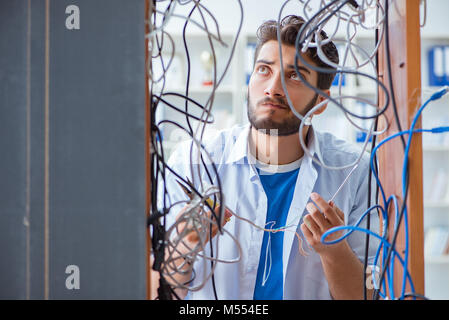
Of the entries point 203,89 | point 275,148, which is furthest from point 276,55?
point 203,89

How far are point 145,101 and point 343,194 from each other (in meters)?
0.91

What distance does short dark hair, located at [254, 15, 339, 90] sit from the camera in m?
1.20

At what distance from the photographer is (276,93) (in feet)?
4.07

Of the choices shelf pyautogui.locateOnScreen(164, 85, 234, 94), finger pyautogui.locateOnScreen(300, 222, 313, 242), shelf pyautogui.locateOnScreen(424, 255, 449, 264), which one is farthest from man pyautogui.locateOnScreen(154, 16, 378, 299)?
shelf pyautogui.locateOnScreen(424, 255, 449, 264)

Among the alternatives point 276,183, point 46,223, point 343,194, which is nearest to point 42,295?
point 46,223

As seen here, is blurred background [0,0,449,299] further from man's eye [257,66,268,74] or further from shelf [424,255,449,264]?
shelf [424,255,449,264]

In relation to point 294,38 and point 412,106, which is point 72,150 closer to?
point 412,106

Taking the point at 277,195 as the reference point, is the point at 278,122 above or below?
above

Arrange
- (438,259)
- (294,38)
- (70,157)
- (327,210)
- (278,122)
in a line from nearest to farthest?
1. (70,157)
2. (327,210)
3. (294,38)
4. (278,122)
5. (438,259)

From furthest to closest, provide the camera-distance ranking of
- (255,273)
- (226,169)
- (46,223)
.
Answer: (226,169) → (255,273) → (46,223)

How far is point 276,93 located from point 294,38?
173mm

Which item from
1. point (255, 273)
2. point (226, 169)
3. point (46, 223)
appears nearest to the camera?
point (46, 223)
